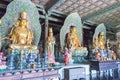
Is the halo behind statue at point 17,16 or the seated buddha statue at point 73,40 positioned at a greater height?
the halo behind statue at point 17,16

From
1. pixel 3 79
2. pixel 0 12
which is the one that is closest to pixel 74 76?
pixel 3 79

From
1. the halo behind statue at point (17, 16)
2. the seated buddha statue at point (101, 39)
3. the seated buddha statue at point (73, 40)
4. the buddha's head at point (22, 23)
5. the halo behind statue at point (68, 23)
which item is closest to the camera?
the halo behind statue at point (17, 16)

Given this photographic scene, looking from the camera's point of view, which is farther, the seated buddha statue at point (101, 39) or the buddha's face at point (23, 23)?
the seated buddha statue at point (101, 39)

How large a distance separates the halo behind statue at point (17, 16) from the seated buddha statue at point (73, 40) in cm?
171

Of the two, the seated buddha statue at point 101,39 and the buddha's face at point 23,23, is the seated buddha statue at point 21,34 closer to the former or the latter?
the buddha's face at point 23,23

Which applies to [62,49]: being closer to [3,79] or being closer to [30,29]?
[30,29]

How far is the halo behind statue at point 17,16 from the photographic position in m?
5.06

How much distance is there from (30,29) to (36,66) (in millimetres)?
2034

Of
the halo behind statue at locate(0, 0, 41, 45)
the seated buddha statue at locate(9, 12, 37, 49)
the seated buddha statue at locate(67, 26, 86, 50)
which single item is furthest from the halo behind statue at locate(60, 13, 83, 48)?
the seated buddha statue at locate(9, 12, 37, 49)

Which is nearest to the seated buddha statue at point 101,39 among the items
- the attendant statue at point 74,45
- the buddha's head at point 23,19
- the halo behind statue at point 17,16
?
the attendant statue at point 74,45

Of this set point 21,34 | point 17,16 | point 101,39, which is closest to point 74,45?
point 101,39

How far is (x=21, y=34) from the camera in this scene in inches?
205

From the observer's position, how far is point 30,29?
18.5ft

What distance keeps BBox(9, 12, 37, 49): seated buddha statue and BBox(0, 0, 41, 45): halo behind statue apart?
18cm
